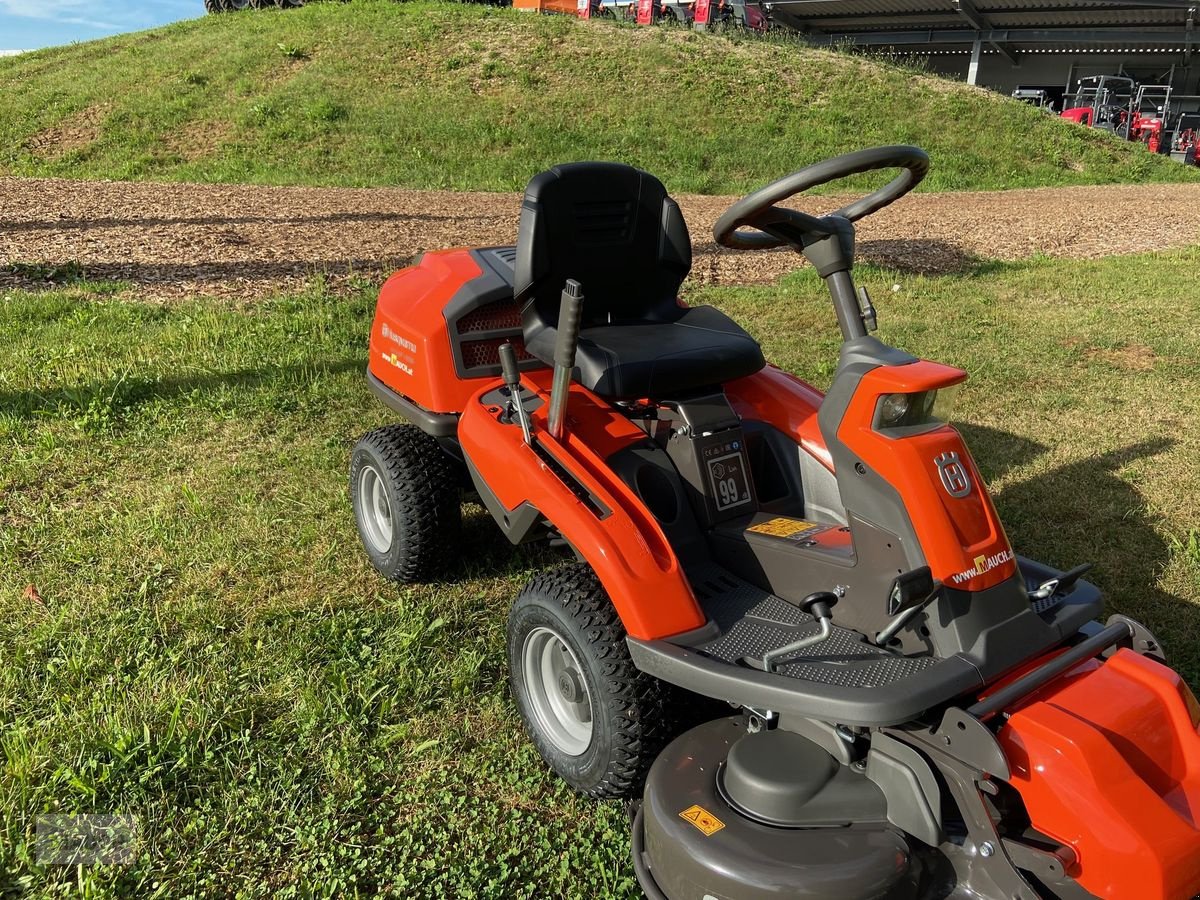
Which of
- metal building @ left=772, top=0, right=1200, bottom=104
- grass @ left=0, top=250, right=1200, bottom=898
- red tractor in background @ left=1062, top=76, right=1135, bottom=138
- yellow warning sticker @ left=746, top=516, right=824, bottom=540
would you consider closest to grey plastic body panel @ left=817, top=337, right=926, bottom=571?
yellow warning sticker @ left=746, top=516, right=824, bottom=540

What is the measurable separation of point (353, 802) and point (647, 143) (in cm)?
1227

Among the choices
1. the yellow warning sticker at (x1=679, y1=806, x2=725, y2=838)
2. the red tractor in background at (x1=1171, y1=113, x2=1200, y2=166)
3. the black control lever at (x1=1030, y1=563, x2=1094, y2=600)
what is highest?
the black control lever at (x1=1030, y1=563, x2=1094, y2=600)

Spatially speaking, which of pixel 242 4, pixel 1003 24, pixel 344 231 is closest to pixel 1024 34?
pixel 1003 24

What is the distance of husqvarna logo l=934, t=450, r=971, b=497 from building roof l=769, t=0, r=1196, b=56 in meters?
Result: 28.0

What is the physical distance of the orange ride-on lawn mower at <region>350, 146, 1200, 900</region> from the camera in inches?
66.1

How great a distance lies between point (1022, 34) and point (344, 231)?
26.6 metres

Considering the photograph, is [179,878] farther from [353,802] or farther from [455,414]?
[455,414]

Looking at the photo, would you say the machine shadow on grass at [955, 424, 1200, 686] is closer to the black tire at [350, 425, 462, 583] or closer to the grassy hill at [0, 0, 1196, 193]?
the black tire at [350, 425, 462, 583]

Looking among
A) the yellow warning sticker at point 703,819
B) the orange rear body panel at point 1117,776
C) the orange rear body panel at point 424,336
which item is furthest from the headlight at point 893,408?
the orange rear body panel at point 424,336

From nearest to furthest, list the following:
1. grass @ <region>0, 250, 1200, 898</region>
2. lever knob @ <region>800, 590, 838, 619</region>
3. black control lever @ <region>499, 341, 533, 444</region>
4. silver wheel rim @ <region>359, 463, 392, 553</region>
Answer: lever knob @ <region>800, 590, 838, 619</region> < grass @ <region>0, 250, 1200, 898</region> < black control lever @ <region>499, 341, 533, 444</region> < silver wheel rim @ <region>359, 463, 392, 553</region>

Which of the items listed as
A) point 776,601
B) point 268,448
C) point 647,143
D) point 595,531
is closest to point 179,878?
point 595,531

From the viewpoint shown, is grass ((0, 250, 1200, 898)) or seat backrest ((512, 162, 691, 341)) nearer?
grass ((0, 250, 1200, 898))

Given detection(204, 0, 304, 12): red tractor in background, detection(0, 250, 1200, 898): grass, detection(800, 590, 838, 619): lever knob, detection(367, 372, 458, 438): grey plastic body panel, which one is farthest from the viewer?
detection(204, 0, 304, 12): red tractor in background

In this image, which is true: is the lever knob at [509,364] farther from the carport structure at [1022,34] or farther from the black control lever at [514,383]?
the carport structure at [1022,34]
